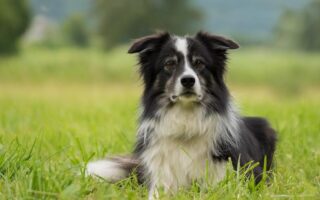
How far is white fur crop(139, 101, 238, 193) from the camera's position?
4992mm

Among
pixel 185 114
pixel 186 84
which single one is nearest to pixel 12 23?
pixel 185 114

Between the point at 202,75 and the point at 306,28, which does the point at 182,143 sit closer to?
the point at 202,75

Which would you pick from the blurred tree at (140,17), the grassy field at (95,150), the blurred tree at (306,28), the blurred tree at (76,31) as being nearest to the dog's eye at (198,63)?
the grassy field at (95,150)

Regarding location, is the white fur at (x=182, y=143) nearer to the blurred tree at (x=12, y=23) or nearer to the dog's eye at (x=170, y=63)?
the dog's eye at (x=170, y=63)

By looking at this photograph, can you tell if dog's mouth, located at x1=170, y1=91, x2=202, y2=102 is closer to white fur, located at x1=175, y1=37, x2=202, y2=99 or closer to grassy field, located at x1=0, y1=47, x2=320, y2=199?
white fur, located at x1=175, y1=37, x2=202, y2=99

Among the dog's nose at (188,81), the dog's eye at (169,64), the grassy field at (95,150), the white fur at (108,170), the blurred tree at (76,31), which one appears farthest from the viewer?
the blurred tree at (76,31)

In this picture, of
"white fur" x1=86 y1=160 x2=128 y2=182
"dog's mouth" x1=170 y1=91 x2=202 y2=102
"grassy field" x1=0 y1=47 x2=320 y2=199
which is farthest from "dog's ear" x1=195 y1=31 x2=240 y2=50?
"white fur" x1=86 y1=160 x2=128 y2=182

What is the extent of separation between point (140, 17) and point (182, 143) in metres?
31.3

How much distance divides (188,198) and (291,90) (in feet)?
82.7

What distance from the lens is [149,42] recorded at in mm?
5207

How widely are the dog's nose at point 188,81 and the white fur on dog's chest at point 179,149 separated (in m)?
0.33

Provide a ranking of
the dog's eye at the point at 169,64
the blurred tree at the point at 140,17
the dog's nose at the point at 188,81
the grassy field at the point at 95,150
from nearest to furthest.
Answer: the grassy field at the point at 95,150, the dog's nose at the point at 188,81, the dog's eye at the point at 169,64, the blurred tree at the point at 140,17

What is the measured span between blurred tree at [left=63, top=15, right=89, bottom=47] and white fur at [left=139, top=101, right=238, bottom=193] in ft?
141

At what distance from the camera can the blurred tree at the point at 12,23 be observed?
3594 centimetres
